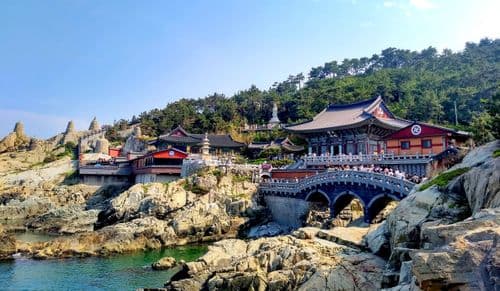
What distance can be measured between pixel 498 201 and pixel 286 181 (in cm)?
3031

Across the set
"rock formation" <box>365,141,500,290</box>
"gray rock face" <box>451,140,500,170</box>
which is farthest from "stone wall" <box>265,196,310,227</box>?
"gray rock face" <box>451,140,500,170</box>

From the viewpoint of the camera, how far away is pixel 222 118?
306ft

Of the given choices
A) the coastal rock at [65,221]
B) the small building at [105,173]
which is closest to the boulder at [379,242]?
the coastal rock at [65,221]

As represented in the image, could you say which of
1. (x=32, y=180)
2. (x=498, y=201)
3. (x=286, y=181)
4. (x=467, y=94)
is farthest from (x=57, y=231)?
(x=467, y=94)

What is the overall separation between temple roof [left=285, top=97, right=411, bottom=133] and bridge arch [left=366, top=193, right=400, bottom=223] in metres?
13.5

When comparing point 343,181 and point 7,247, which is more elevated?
point 343,181

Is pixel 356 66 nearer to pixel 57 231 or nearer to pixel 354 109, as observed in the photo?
pixel 354 109

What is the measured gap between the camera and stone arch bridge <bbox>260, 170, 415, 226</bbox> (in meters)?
30.8

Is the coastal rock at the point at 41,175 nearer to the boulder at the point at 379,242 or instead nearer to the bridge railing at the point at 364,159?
the bridge railing at the point at 364,159

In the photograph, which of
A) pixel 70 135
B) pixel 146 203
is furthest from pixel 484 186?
pixel 70 135

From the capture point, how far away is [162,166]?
5550 cm

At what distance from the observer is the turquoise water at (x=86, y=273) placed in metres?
26.1

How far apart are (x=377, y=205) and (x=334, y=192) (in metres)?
4.44

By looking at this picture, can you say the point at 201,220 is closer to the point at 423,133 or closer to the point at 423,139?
the point at 423,139
